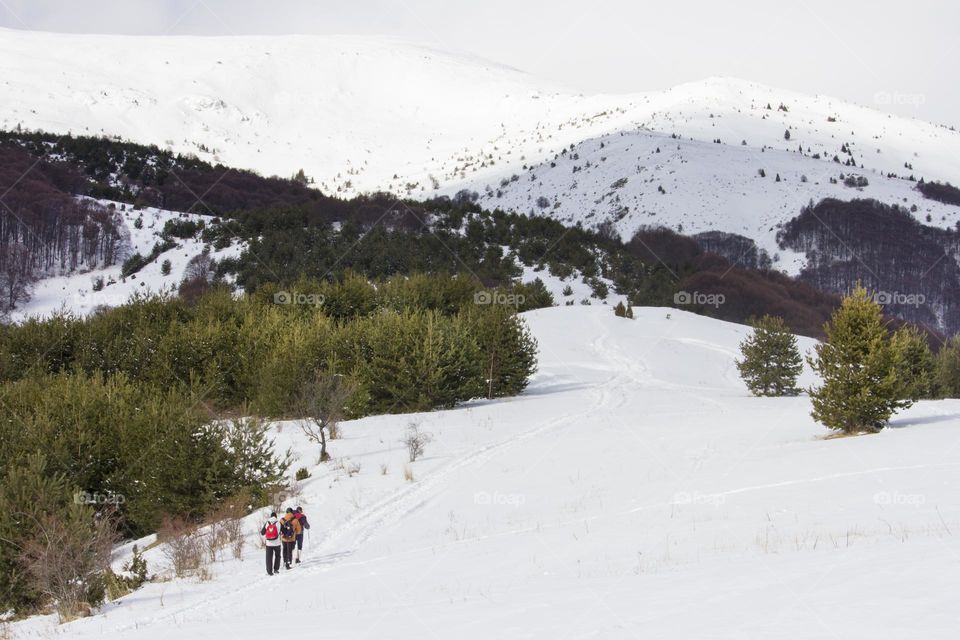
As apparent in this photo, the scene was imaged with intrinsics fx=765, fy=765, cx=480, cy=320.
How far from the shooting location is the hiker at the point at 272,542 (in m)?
12.7

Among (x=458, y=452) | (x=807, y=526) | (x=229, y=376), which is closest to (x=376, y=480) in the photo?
(x=458, y=452)

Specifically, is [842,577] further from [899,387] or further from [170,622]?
[899,387]

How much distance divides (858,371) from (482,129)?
140033 mm

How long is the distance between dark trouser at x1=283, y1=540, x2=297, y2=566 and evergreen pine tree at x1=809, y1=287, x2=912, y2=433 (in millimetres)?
12729

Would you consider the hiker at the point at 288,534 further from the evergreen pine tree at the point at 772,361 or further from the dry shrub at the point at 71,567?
the evergreen pine tree at the point at 772,361

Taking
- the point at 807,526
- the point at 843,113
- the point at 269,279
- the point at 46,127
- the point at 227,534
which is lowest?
the point at 227,534

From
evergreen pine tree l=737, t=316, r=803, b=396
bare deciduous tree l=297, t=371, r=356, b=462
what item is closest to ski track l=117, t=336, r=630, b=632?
bare deciduous tree l=297, t=371, r=356, b=462

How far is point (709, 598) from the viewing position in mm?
7016

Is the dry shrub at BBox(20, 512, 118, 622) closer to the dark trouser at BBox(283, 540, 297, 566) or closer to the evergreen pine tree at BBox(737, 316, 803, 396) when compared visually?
the dark trouser at BBox(283, 540, 297, 566)

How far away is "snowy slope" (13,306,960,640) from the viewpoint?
6754mm

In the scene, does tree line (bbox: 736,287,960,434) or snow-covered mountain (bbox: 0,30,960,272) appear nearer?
tree line (bbox: 736,287,960,434)

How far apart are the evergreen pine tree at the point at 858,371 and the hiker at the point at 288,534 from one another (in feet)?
41.5

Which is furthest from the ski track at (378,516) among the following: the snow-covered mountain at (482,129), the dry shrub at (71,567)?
the snow-covered mountain at (482,129)

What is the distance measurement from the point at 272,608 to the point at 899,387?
48.3 feet
